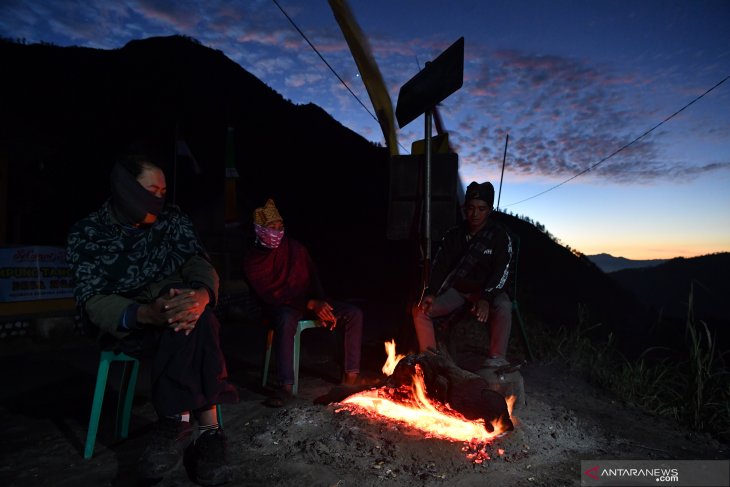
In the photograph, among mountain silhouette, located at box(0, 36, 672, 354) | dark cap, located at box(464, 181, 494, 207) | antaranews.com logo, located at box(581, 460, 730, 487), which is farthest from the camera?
mountain silhouette, located at box(0, 36, 672, 354)

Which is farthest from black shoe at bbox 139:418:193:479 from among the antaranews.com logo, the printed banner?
the printed banner

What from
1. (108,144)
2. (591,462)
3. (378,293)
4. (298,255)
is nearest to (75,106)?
(108,144)

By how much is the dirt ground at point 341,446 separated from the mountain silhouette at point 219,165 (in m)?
5.96

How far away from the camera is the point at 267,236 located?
12.4 feet

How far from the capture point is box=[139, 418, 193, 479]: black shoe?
1.98 meters

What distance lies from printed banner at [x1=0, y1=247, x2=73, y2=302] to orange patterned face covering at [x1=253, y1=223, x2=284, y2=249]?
4.53 m

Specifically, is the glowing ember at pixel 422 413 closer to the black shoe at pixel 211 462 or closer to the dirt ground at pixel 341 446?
the dirt ground at pixel 341 446

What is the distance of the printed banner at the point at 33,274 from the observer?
6.02 m

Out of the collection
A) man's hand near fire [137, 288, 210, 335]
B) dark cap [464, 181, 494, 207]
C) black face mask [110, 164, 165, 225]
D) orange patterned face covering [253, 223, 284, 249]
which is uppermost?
dark cap [464, 181, 494, 207]

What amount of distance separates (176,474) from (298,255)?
7.23 ft

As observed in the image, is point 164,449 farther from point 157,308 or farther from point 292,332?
point 292,332

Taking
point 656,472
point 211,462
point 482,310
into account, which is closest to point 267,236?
point 482,310

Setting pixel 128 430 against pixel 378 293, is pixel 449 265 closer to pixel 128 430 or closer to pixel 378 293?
pixel 128 430

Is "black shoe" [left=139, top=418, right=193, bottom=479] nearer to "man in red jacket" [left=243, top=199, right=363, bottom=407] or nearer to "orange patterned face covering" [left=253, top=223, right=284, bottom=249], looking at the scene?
"man in red jacket" [left=243, top=199, right=363, bottom=407]
